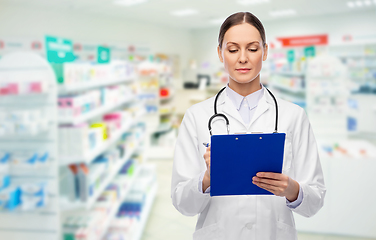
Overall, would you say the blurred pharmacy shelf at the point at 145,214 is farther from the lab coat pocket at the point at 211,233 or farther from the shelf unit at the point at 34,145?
the lab coat pocket at the point at 211,233

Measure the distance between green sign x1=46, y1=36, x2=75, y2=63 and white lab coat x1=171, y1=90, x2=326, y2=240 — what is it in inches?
71.8

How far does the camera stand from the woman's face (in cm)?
126

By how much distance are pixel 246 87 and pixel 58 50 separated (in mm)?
2058

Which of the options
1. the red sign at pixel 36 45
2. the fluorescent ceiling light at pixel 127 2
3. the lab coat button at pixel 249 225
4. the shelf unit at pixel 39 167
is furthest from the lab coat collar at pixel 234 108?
the red sign at pixel 36 45

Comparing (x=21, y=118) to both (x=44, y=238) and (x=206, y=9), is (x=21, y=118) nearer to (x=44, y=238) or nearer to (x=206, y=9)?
(x=44, y=238)

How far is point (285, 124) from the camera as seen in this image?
4.37 feet

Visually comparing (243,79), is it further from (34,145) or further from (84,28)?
(84,28)

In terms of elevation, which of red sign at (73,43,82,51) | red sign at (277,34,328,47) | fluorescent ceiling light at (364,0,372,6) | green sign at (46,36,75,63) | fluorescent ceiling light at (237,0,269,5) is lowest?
green sign at (46,36,75,63)

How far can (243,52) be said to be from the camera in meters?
1.26

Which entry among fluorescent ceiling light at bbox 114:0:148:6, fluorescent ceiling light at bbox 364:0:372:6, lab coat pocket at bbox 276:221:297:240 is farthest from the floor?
fluorescent ceiling light at bbox 364:0:372:6

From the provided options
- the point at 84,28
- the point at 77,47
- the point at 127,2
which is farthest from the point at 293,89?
the point at 84,28

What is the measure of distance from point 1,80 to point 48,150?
0.65m

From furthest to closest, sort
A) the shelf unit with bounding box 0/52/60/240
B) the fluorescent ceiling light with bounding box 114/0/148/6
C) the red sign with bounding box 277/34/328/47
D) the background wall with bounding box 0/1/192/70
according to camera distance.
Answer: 1. the fluorescent ceiling light with bounding box 114/0/148/6
2. the red sign with bounding box 277/34/328/47
3. the background wall with bounding box 0/1/192/70
4. the shelf unit with bounding box 0/52/60/240

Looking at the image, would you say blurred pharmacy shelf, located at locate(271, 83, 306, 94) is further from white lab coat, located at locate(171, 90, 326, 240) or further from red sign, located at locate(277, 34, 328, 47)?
white lab coat, located at locate(171, 90, 326, 240)
